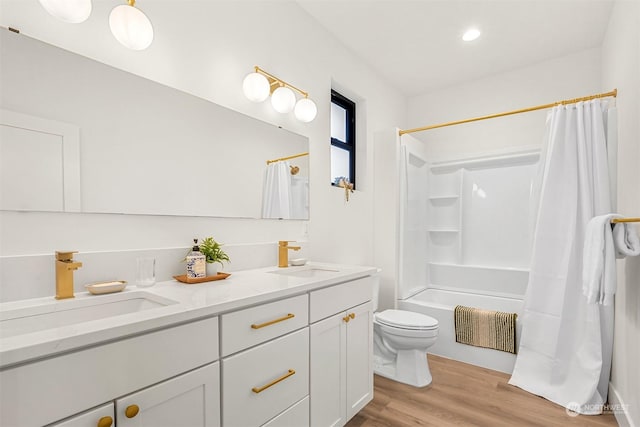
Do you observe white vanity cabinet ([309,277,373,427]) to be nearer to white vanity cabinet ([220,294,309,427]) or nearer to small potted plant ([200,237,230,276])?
white vanity cabinet ([220,294,309,427])

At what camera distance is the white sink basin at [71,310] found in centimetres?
93

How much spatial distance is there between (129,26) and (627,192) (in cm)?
264

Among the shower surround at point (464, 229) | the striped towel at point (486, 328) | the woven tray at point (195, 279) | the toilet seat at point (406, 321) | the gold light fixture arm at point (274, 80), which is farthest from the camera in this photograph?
the shower surround at point (464, 229)

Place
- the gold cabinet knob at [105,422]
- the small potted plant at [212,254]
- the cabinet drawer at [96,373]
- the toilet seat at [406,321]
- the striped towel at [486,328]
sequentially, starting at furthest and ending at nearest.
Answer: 1. the striped towel at [486,328]
2. the toilet seat at [406,321]
3. the small potted plant at [212,254]
4. the gold cabinet knob at [105,422]
5. the cabinet drawer at [96,373]

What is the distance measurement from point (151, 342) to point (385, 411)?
1.61m

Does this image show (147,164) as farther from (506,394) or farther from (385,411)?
(506,394)

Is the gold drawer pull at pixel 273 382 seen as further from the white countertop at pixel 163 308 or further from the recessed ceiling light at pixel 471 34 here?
the recessed ceiling light at pixel 471 34

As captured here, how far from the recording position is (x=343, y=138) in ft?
9.59

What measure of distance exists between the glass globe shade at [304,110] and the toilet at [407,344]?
1541mm

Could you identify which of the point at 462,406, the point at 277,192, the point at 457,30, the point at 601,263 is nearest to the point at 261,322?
the point at 277,192

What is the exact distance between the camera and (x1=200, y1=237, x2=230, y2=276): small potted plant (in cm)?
151

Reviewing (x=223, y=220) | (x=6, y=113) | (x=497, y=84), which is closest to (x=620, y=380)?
(x=223, y=220)

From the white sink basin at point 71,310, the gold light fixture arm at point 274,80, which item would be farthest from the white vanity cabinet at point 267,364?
the gold light fixture arm at point 274,80

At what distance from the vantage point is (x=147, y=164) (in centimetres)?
140
